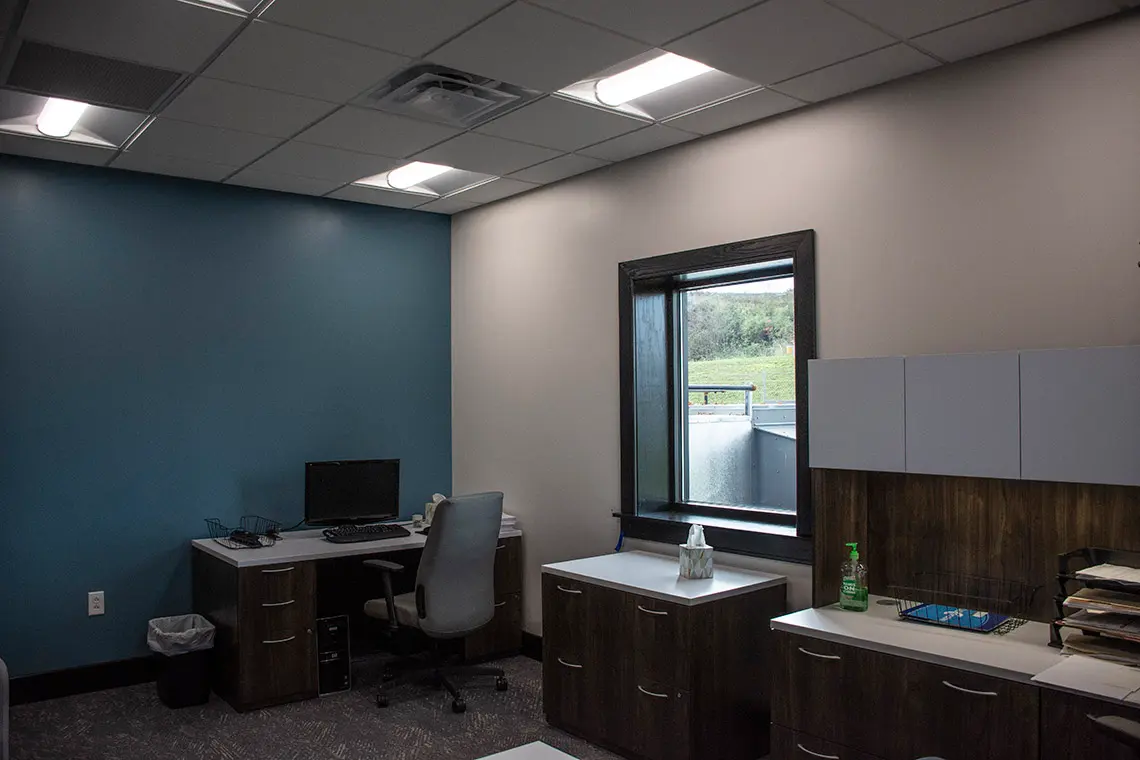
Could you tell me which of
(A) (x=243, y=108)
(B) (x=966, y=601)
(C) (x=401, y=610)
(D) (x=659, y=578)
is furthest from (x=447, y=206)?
(B) (x=966, y=601)

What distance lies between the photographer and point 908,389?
277 cm

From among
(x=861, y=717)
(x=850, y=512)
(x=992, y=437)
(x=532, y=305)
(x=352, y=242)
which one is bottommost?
(x=861, y=717)

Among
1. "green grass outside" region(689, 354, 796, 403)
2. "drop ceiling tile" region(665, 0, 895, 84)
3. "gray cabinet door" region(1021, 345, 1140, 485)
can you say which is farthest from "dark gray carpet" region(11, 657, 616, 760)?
"drop ceiling tile" region(665, 0, 895, 84)

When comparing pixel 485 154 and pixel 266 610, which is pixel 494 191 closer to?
pixel 485 154

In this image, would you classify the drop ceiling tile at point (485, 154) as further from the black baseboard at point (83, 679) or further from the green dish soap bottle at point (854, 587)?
the black baseboard at point (83, 679)

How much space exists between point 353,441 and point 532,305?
1300 millimetres

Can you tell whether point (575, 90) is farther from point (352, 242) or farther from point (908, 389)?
point (352, 242)

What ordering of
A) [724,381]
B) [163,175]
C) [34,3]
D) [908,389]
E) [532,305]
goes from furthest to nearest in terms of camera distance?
[532,305] → [163,175] → [724,381] → [908,389] → [34,3]

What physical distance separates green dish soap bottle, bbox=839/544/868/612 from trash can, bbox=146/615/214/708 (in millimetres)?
2846

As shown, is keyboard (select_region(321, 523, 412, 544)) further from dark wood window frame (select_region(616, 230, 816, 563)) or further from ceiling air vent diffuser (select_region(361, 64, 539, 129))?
ceiling air vent diffuser (select_region(361, 64, 539, 129))

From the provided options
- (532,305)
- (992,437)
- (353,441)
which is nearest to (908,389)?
(992,437)

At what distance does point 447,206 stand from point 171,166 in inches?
59.4

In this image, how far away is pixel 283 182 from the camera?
14.9ft

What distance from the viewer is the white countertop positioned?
214 centimetres
